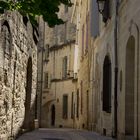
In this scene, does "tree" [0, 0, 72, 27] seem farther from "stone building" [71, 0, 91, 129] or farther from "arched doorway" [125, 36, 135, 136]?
"stone building" [71, 0, 91, 129]

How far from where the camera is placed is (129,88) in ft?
38.6

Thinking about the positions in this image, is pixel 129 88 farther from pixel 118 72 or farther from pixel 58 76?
pixel 58 76

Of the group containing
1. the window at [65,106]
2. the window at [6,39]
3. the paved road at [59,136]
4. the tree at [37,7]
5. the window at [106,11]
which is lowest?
the paved road at [59,136]

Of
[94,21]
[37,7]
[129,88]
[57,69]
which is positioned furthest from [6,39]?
[57,69]

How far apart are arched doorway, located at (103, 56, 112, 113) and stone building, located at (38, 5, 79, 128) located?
1832 cm

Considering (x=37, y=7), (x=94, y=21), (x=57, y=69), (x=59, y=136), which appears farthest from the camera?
(x=57, y=69)

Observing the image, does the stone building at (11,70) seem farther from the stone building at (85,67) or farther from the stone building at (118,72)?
the stone building at (85,67)

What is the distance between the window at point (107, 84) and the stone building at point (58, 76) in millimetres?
18326

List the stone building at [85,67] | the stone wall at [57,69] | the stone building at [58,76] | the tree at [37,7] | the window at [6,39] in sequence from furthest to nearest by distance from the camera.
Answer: the stone wall at [57,69]
the stone building at [58,76]
the stone building at [85,67]
the window at [6,39]
the tree at [37,7]

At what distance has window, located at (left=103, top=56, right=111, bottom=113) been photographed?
1512cm

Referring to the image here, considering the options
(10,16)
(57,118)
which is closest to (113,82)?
(10,16)

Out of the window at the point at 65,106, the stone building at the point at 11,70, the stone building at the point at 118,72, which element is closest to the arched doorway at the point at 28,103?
the stone building at the point at 11,70

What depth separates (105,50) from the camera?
16.0 m

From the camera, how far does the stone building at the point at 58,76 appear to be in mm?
37006
